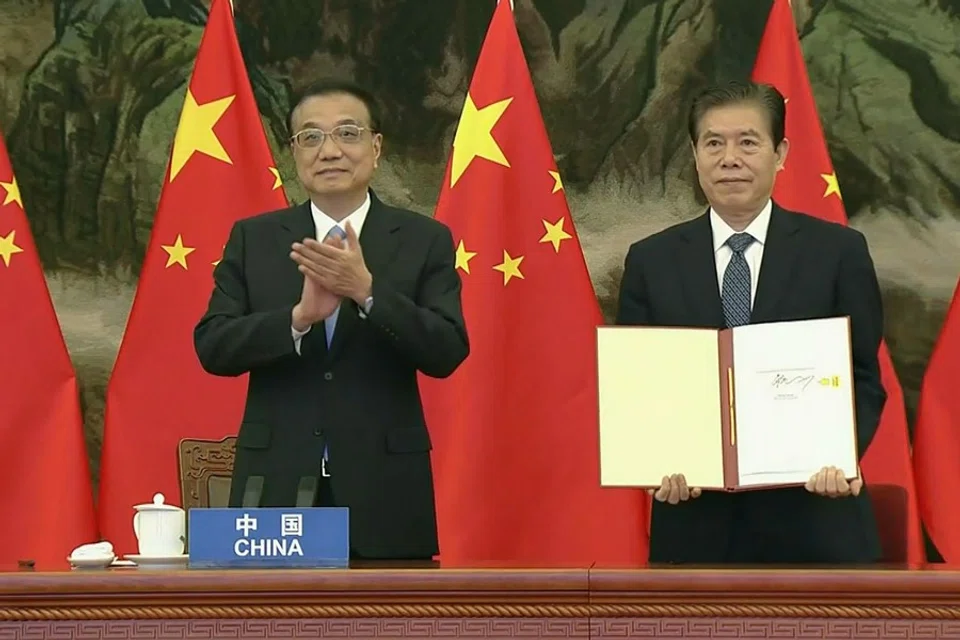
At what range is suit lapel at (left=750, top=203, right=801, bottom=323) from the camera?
2.75 m

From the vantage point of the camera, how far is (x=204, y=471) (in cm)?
392

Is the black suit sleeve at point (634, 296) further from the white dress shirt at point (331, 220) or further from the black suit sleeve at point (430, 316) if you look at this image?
the white dress shirt at point (331, 220)

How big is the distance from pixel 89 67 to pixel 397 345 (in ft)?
9.14

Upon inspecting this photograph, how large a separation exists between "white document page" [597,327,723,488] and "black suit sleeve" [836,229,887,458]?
0.32 m

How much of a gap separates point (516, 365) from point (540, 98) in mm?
957

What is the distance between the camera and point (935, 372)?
4477 mm

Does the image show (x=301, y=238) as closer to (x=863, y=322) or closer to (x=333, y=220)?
(x=333, y=220)

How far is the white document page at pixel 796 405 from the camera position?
99.0 inches

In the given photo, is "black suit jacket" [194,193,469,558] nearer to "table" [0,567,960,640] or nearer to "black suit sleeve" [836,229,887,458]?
"table" [0,567,960,640]

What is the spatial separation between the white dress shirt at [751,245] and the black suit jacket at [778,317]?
0.01 m

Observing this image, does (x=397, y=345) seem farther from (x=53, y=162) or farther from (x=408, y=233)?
(x=53, y=162)

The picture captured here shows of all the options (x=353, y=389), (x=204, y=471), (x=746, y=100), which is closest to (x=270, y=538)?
(x=353, y=389)
